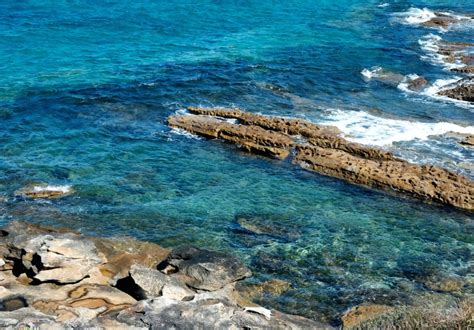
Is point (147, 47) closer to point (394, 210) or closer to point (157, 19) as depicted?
point (157, 19)

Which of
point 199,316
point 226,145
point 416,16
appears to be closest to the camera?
point 199,316

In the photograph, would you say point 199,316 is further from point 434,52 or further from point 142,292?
point 434,52

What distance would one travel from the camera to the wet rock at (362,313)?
47.2 ft

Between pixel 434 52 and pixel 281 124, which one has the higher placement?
pixel 434 52

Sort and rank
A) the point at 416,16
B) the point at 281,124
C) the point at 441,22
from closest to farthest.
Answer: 1. the point at 281,124
2. the point at 441,22
3. the point at 416,16

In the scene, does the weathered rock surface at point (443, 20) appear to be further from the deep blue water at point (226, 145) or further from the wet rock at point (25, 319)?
the wet rock at point (25, 319)

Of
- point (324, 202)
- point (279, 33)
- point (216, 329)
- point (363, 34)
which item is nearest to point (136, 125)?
point (324, 202)

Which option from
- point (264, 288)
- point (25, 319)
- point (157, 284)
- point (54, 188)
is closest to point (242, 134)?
point (54, 188)

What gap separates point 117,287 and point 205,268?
7.42ft

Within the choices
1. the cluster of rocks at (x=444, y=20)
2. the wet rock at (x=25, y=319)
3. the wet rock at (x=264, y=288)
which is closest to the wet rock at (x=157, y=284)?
the wet rock at (x=264, y=288)

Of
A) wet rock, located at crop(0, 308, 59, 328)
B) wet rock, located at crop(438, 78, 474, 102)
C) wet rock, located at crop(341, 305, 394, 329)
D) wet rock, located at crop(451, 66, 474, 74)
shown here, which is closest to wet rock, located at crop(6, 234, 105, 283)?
wet rock, located at crop(0, 308, 59, 328)

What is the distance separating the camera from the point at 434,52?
43844 mm

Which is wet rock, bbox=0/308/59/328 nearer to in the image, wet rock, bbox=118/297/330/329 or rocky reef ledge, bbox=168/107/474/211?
wet rock, bbox=118/297/330/329

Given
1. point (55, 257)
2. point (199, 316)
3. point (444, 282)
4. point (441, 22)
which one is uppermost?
point (441, 22)
